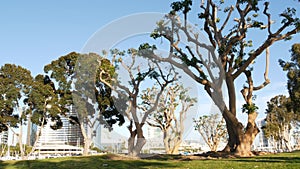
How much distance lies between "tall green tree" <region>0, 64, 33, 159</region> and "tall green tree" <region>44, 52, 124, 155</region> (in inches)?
99.5

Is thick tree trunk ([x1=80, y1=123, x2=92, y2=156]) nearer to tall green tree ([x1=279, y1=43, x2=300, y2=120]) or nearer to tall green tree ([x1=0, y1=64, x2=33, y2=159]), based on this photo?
tall green tree ([x1=0, y1=64, x2=33, y2=159])

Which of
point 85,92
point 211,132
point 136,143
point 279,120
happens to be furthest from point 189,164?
point 279,120

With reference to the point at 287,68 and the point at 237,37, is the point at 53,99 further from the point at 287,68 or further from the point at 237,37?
the point at 287,68

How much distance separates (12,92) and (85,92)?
8098 millimetres

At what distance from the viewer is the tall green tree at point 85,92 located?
24.0 meters

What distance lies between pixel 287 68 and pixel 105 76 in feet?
75.8

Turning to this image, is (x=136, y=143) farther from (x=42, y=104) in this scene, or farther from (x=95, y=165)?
(x=42, y=104)

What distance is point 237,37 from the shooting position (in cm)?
1927

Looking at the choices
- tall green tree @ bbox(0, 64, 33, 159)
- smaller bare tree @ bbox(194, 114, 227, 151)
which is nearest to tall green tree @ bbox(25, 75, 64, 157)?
tall green tree @ bbox(0, 64, 33, 159)

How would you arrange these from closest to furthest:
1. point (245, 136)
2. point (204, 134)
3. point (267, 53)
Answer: point (245, 136) → point (267, 53) → point (204, 134)

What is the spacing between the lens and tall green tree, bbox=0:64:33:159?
95.5ft

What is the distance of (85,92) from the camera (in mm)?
25969

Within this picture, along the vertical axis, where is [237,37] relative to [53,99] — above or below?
above

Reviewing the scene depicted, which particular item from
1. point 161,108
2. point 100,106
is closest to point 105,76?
point 100,106
